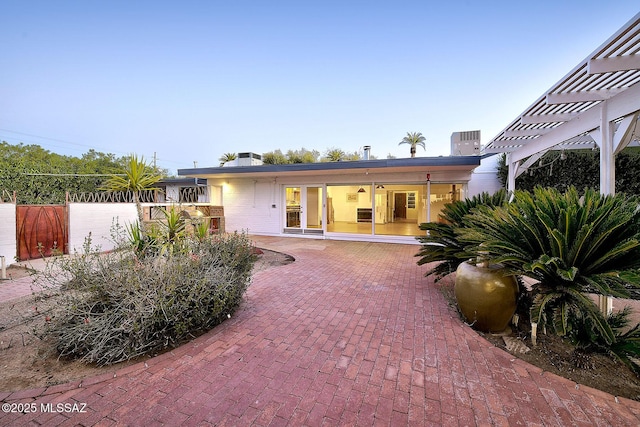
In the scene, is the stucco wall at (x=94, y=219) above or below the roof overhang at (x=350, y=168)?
below

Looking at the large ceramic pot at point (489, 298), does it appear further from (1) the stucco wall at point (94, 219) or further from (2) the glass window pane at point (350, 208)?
(2) the glass window pane at point (350, 208)

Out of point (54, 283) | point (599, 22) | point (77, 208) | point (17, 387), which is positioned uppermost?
point (599, 22)

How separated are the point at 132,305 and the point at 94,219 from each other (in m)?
6.92

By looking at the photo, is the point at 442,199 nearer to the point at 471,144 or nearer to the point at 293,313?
the point at 471,144

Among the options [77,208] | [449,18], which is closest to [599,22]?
[449,18]

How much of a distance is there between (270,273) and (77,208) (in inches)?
246

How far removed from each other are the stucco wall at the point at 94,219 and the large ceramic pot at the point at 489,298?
330 inches

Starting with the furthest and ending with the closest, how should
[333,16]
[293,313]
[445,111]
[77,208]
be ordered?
[445,111] < [333,16] < [77,208] < [293,313]

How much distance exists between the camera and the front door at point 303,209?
11.1 meters

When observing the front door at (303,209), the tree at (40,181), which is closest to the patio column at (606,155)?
the front door at (303,209)

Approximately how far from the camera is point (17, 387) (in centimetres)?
206

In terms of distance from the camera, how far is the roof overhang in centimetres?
821

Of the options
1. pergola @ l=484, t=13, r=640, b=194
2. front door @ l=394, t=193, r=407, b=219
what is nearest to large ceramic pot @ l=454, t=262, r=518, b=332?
pergola @ l=484, t=13, r=640, b=194

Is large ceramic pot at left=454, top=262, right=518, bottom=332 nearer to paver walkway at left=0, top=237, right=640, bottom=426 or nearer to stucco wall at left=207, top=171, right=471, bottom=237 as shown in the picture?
paver walkway at left=0, top=237, right=640, bottom=426
